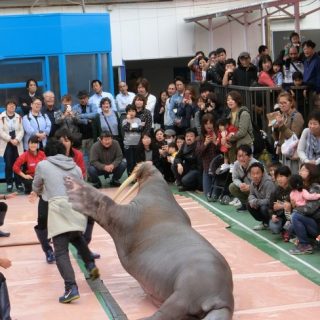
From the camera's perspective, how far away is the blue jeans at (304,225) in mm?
7492

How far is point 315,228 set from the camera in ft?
24.6

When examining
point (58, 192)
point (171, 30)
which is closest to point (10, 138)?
point (58, 192)

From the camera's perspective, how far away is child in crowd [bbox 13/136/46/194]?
11094 millimetres

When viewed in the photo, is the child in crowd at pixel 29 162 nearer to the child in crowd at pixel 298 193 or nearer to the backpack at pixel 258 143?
the backpack at pixel 258 143

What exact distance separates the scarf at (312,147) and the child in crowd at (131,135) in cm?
343

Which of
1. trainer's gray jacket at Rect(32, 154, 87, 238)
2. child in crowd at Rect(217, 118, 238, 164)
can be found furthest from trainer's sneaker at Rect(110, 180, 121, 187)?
trainer's gray jacket at Rect(32, 154, 87, 238)

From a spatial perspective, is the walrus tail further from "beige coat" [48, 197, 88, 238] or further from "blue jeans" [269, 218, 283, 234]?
"blue jeans" [269, 218, 283, 234]

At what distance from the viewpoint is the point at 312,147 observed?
8766 mm

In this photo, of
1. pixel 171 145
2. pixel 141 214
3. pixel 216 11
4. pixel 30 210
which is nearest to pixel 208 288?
pixel 141 214

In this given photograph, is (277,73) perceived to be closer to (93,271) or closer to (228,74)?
(228,74)

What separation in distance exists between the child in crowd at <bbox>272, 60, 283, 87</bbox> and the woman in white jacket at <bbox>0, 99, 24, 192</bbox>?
3789mm

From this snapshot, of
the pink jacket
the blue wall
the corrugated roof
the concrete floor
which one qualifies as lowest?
the concrete floor

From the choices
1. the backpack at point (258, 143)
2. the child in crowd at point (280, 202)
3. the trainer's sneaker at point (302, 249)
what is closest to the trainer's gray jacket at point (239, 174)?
the child in crowd at point (280, 202)

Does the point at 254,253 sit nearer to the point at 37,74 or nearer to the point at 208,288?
the point at 208,288
